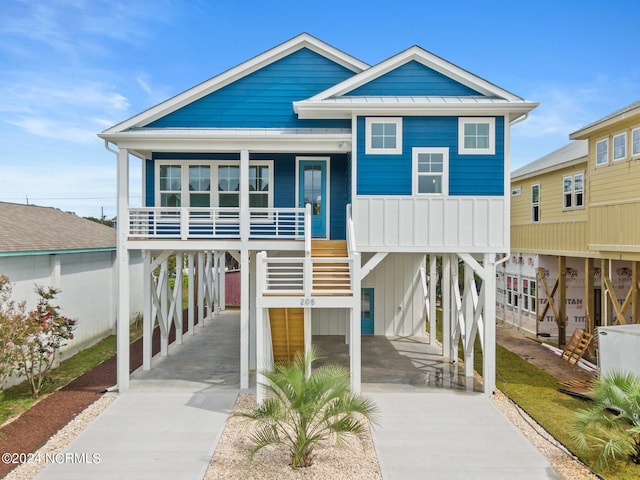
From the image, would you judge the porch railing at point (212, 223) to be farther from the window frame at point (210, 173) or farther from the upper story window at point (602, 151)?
the upper story window at point (602, 151)

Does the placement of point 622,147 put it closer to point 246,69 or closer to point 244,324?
point 246,69

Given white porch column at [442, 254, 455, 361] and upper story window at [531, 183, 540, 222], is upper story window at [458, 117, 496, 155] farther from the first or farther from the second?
upper story window at [531, 183, 540, 222]

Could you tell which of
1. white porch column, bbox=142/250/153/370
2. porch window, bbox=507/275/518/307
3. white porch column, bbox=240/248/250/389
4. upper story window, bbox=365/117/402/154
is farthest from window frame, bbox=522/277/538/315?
white porch column, bbox=142/250/153/370

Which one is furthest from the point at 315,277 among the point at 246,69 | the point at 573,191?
the point at 573,191

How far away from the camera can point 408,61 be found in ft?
39.6

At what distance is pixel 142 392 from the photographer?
11.0m

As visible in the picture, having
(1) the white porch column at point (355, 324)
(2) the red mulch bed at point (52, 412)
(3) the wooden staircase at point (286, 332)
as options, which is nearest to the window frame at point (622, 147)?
(1) the white porch column at point (355, 324)

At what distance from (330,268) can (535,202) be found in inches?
507

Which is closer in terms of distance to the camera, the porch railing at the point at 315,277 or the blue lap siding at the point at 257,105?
the porch railing at the point at 315,277

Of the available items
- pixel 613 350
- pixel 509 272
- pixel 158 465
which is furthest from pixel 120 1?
pixel 509 272

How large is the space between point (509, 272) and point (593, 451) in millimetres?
14777

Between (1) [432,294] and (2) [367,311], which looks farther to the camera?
(2) [367,311]

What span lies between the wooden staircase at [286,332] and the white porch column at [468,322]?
4644 millimetres

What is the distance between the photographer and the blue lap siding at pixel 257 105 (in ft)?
41.6
